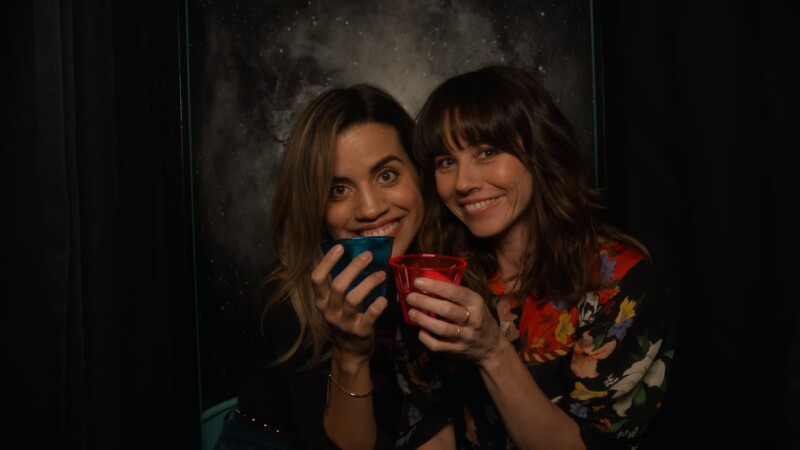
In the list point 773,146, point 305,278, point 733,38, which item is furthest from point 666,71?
point 305,278

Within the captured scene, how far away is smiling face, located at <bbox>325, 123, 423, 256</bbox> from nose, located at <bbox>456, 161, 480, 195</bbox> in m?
0.32

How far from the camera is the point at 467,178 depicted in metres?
1.78

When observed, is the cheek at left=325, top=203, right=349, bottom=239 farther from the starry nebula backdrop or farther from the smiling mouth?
the starry nebula backdrop

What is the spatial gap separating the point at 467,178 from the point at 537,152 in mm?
241

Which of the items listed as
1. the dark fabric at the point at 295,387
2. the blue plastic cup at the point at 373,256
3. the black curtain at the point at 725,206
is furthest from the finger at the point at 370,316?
the black curtain at the point at 725,206

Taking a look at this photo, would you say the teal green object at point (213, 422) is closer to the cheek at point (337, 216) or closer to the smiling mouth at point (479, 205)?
the cheek at point (337, 216)

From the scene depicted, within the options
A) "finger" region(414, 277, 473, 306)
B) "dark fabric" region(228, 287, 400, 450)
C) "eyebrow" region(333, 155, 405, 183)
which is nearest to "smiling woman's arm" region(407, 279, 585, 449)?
"finger" region(414, 277, 473, 306)

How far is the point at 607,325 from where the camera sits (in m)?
1.64

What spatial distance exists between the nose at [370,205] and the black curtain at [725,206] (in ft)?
2.82

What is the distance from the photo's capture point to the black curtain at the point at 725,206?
3.80ft

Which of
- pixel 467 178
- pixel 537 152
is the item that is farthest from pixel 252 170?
pixel 537 152

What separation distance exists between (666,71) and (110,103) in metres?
1.50

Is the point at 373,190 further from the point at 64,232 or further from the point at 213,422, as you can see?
the point at 213,422

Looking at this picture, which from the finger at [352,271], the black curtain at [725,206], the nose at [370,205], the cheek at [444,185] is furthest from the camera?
the nose at [370,205]
